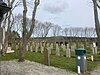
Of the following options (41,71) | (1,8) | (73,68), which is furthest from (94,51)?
(1,8)

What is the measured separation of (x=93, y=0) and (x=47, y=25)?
1372 inches

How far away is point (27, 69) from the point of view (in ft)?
42.4

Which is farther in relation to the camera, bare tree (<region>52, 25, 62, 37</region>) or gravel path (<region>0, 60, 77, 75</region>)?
bare tree (<region>52, 25, 62, 37</region>)

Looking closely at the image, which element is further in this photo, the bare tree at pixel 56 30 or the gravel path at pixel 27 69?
the bare tree at pixel 56 30

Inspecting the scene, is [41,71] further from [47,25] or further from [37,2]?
[47,25]

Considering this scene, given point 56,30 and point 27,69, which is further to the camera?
point 56,30

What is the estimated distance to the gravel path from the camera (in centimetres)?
1235

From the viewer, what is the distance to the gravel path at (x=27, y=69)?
12352mm

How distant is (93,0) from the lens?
1145 inches

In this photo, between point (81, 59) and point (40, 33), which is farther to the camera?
point (40, 33)

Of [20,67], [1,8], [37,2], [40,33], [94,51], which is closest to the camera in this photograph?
[1,8]

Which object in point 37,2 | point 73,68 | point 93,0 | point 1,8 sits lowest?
point 73,68

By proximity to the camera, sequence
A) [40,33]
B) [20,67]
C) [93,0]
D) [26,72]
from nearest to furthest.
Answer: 1. [26,72]
2. [20,67]
3. [93,0]
4. [40,33]

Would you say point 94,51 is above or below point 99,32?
below
